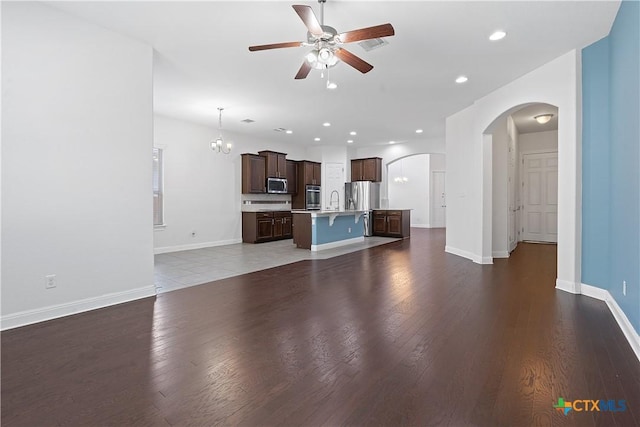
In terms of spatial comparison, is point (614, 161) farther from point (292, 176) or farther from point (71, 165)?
point (292, 176)

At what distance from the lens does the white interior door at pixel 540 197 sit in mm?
8070

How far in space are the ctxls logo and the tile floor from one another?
3922 millimetres

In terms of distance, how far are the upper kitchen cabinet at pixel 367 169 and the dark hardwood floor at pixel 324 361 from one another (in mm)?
6723

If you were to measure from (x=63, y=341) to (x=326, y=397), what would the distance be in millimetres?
2206

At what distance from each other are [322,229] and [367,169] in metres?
3.92

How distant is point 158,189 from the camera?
22.9 feet

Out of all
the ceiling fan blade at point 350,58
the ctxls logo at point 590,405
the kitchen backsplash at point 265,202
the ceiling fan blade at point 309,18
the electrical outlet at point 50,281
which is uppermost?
the ceiling fan blade at point 309,18

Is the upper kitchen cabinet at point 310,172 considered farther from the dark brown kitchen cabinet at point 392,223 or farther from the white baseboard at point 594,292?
the white baseboard at point 594,292

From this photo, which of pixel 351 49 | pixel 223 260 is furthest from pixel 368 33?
pixel 223 260

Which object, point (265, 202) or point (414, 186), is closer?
point (265, 202)

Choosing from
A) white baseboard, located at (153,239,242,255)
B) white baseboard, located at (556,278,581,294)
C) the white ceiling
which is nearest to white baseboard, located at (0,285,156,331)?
the white ceiling

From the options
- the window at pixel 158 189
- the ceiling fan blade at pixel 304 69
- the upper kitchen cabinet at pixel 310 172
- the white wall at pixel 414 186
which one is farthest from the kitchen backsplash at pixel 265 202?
the ceiling fan blade at pixel 304 69

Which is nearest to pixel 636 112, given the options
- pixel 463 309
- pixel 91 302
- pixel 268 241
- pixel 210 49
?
pixel 463 309

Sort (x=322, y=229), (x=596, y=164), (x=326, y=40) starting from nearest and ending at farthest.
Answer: (x=326, y=40) < (x=596, y=164) < (x=322, y=229)
